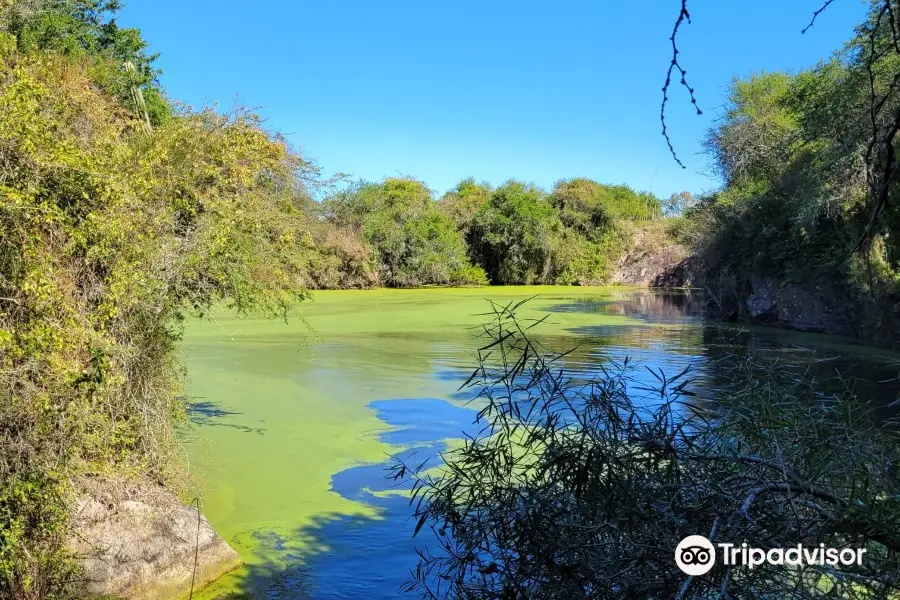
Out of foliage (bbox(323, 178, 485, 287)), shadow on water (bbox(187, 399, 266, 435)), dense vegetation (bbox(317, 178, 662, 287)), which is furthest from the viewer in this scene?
dense vegetation (bbox(317, 178, 662, 287))

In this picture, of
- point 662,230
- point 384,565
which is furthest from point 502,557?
point 662,230

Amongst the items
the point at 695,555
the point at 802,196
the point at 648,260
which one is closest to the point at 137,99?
the point at 695,555

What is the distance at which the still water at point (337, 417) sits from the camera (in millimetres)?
4918

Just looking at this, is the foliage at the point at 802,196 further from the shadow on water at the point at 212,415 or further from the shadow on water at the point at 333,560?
the shadow on water at the point at 212,415

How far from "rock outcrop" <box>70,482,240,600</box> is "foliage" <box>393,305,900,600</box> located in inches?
107

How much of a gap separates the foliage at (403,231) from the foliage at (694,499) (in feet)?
94.4

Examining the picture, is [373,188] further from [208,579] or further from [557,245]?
[208,579]

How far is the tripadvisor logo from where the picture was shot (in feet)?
5.61

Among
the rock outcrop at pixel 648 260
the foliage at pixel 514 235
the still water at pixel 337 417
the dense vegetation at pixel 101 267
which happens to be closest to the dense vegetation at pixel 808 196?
the still water at pixel 337 417

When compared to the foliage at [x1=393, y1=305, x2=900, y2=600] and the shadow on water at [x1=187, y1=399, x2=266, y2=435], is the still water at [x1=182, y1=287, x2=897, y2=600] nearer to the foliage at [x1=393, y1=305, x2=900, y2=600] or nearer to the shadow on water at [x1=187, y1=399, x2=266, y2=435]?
the shadow on water at [x1=187, y1=399, x2=266, y2=435]

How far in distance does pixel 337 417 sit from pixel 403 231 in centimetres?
2428

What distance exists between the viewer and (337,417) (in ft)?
28.5

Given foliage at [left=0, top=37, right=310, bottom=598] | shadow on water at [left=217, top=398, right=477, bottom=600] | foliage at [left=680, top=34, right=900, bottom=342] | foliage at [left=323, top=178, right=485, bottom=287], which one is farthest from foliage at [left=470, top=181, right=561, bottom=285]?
foliage at [left=0, top=37, right=310, bottom=598]

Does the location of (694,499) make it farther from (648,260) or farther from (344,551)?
(648,260)
